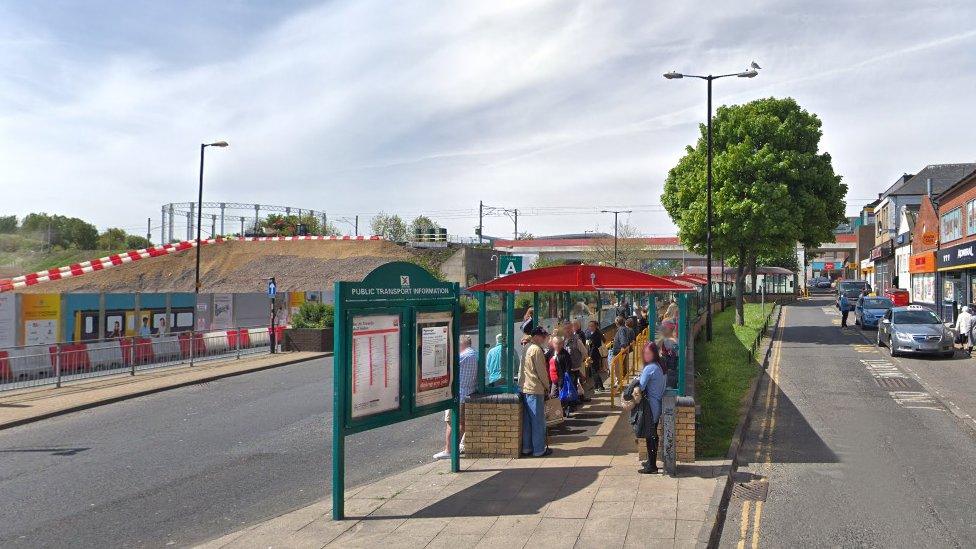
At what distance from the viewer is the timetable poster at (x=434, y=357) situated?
355 inches

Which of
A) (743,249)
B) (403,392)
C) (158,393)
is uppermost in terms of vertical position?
(743,249)

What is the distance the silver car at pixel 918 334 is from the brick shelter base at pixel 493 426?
1694 cm

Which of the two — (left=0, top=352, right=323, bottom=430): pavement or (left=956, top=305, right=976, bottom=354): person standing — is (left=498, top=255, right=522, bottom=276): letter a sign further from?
(left=956, top=305, right=976, bottom=354): person standing

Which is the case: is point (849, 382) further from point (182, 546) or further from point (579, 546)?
point (182, 546)

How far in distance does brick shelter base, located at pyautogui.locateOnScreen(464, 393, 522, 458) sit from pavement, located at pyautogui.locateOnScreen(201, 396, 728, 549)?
0.20 m

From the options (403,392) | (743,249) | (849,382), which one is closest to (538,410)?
(403,392)

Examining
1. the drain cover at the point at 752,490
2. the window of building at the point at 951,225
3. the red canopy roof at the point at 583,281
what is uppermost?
the window of building at the point at 951,225

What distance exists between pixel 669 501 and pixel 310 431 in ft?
23.3

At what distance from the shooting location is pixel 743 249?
35.2 m

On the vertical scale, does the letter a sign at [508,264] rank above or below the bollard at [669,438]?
above

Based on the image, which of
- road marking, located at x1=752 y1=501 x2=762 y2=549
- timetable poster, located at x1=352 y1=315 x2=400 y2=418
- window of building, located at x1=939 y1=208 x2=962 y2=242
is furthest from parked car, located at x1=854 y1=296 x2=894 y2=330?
timetable poster, located at x1=352 y1=315 x2=400 y2=418

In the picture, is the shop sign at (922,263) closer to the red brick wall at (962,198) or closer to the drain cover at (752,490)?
the red brick wall at (962,198)

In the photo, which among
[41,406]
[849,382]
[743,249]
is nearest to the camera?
[41,406]

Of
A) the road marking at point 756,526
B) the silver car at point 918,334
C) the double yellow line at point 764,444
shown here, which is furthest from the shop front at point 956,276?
the road marking at point 756,526
